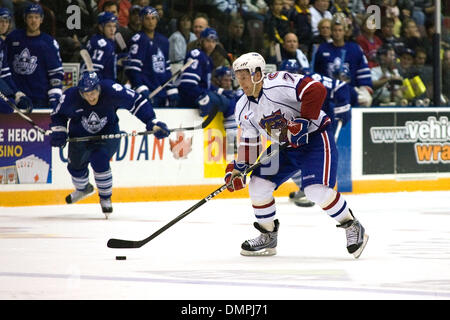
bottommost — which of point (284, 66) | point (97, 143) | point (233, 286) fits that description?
point (233, 286)

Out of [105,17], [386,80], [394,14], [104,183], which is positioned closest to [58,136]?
[104,183]

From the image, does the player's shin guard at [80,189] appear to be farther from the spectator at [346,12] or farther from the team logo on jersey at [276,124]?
the spectator at [346,12]

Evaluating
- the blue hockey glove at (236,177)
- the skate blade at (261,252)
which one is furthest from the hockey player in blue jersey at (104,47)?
the skate blade at (261,252)

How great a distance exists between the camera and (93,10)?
9.56m

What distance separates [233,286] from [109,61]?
4.94 m

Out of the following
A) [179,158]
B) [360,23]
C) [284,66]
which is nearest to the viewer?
[284,66]

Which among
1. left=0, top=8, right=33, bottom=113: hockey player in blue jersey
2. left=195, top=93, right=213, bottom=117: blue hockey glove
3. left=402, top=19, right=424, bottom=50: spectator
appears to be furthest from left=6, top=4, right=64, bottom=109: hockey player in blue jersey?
left=402, top=19, right=424, bottom=50: spectator

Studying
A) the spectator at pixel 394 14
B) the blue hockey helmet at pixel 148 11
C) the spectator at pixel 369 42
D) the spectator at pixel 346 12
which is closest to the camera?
the blue hockey helmet at pixel 148 11

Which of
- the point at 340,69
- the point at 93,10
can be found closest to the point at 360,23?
the point at 340,69

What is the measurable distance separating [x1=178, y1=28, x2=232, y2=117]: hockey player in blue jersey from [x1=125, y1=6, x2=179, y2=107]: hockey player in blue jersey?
0.12 meters

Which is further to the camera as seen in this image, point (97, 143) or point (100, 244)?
point (97, 143)

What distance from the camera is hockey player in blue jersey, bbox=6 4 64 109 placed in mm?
9125

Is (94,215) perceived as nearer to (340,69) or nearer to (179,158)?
(179,158)

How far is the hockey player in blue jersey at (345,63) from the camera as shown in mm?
10758
